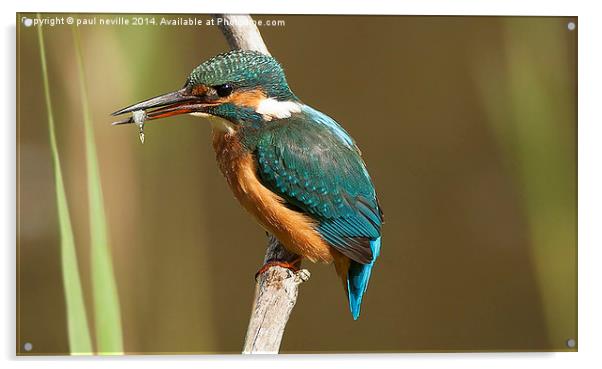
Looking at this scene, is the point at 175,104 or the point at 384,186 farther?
the point at 384,186

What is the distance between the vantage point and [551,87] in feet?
8.27

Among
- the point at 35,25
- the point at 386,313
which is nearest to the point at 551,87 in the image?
the point at 386,313

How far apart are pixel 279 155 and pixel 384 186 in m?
0.38

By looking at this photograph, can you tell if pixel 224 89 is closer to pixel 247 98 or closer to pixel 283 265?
pixel 247 98

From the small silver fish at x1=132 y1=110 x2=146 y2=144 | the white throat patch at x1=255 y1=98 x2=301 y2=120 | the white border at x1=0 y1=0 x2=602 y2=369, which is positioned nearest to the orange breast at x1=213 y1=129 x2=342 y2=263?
the white throat patch at x1=255 y1=98 x2=301 y2=120

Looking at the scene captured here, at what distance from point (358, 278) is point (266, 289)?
0.99 ft

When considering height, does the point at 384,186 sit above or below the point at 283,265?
above

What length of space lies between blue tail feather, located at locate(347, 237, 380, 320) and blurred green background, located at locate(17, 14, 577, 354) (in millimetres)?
40

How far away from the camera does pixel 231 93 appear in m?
2.29
